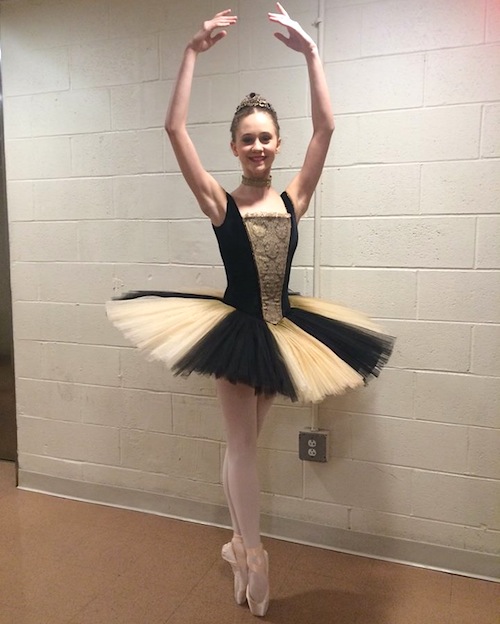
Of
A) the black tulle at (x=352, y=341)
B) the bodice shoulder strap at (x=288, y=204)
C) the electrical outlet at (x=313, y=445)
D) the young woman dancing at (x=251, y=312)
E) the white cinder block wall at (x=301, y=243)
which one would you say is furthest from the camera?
the electrical outlet at (x=313, y=445)

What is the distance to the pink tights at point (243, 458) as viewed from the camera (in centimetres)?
171

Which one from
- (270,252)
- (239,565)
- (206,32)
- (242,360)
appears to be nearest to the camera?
(242,360)

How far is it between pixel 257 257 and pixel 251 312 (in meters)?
0.17

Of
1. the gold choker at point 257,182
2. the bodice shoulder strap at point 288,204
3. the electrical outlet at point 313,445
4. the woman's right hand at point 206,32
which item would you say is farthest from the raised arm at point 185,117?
the electrical outlet at point 313,445

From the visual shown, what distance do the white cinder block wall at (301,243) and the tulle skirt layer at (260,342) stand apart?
1.24 ft

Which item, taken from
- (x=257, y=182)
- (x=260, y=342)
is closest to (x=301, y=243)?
(x=257, y=182)

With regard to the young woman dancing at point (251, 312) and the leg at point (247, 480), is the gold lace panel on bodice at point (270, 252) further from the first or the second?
the leg at point (247, 480)

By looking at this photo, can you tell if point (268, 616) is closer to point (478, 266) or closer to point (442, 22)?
point (478, 266)

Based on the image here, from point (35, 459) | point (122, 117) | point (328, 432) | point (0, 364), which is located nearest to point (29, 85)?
point (122, 117)

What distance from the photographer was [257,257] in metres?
1.70

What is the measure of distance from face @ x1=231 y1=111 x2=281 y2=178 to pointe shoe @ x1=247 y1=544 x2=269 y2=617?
3.92ft

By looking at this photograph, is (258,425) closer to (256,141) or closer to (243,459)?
(243,459)

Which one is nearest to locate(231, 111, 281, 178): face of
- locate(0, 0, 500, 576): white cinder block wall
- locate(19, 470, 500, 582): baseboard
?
locate(0, 0, 500, 576): white cinder block wall

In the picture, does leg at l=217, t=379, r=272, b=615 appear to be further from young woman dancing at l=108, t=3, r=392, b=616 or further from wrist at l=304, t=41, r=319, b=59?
wrist at l=304, t=41, r=319, b=59
